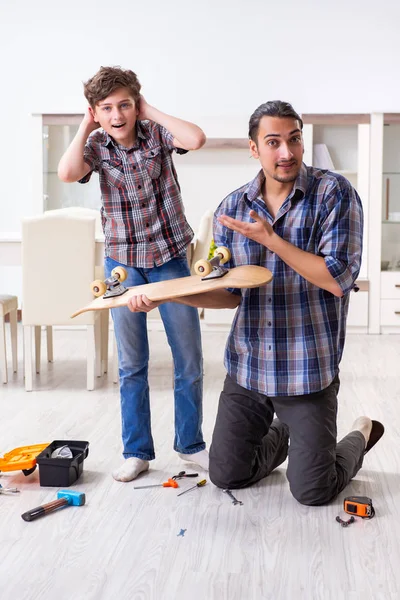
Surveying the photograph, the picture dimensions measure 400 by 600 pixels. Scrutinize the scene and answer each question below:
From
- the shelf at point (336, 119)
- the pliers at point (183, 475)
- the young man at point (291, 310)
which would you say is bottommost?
the pliers at point (183, 475)

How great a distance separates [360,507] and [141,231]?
1066 millimetres

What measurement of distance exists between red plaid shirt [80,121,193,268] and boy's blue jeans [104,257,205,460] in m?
0.05

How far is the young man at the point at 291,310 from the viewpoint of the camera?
2.12 meters

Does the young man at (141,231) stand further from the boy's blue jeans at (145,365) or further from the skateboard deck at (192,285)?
the skateboard deck at (192,285)

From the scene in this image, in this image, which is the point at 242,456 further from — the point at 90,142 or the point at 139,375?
the point at 90,142

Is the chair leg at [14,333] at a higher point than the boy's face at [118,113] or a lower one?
lower

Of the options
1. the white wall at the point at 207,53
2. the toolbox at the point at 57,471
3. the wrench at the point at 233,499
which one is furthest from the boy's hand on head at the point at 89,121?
the white wall at the point at 207,53

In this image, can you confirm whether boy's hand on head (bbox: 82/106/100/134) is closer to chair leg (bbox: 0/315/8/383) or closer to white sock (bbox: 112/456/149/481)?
white sock (bbox: 112/456/149/481)

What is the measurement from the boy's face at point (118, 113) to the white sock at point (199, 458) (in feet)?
3.49

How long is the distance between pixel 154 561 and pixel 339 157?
430 centimetres

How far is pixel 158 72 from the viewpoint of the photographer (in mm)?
5992

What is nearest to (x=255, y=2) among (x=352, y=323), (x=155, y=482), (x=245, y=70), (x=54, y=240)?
(x=245, y=70)

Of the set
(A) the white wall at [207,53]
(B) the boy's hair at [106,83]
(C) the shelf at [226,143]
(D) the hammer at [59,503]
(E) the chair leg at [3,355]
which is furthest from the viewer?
(A) the white wall at [207,53]

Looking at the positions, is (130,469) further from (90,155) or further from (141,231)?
(90,155)
